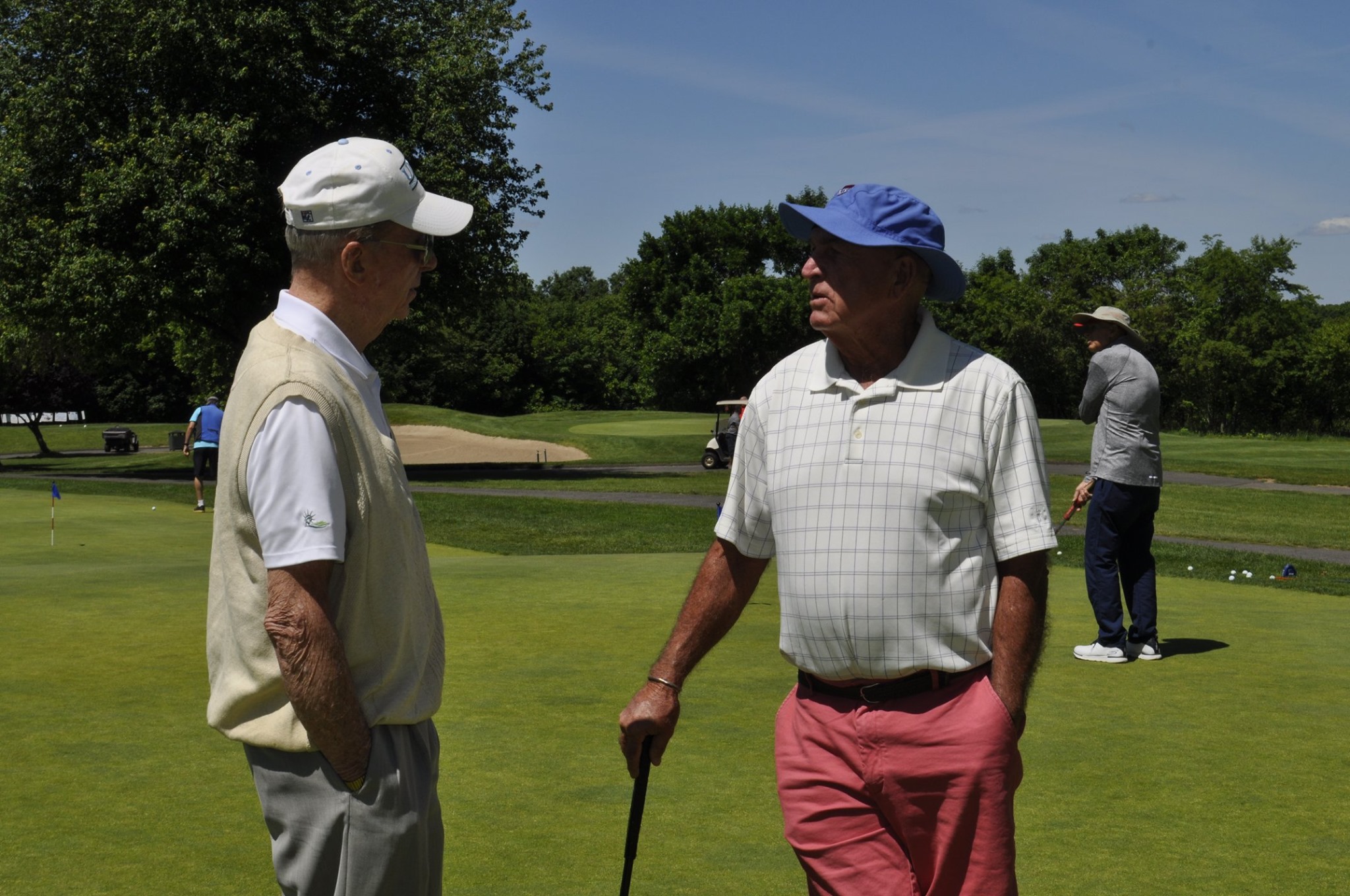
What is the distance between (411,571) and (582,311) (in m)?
93.2

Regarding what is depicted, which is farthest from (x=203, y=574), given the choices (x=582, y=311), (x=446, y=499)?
(x=582, y=311)

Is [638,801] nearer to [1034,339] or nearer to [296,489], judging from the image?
[296,489]

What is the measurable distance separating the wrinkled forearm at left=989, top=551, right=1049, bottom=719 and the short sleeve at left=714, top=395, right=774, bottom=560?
0.63 m

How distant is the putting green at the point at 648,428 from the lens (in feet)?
151

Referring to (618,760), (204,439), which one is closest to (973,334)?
(204,439)

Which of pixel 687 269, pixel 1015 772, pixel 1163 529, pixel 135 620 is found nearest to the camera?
pixel 1015 772

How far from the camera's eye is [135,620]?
8883mm

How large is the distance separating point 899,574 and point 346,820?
1.26 m

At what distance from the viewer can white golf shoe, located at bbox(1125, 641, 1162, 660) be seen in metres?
7.73

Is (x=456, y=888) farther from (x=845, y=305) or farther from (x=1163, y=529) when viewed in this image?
(x=1163, y=529)

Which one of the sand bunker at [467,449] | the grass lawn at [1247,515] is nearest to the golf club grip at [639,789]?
the grass lawn at [1247,515]

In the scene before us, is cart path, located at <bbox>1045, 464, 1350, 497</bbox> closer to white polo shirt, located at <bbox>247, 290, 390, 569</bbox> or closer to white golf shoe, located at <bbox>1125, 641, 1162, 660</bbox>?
white golf shoe, located at <bbox>1125, 641, 1162, 660</bbox>

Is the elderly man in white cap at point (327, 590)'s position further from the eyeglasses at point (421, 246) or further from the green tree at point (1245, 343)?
the green tree at point (1245, 343)

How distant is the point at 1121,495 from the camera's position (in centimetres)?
790
